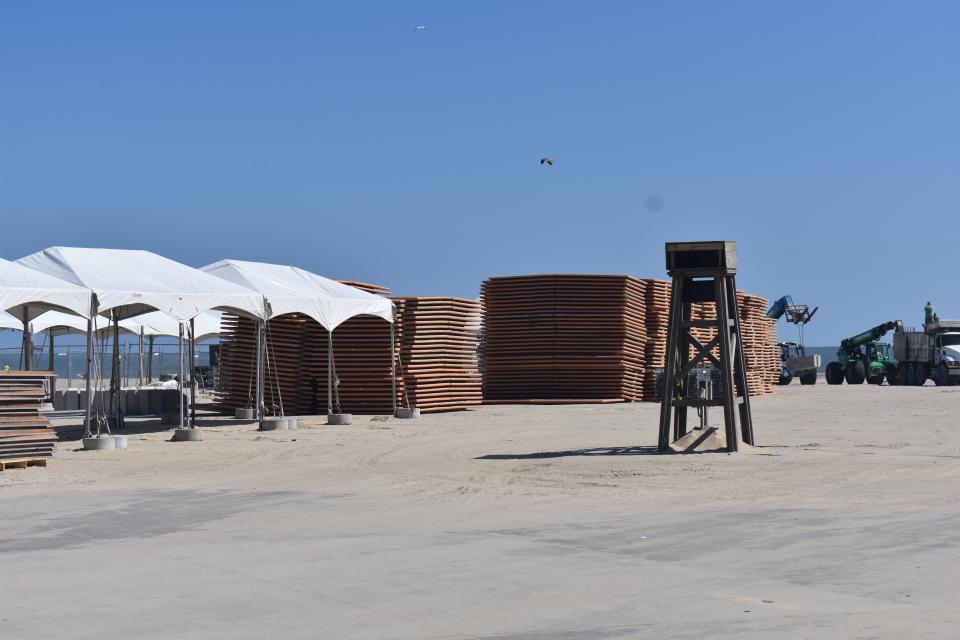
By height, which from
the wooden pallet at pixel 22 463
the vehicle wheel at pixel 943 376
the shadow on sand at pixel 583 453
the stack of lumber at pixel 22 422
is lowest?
the shadow on sand at pixel 583 453

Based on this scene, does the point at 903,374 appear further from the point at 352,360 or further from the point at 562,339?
the point at 352,360

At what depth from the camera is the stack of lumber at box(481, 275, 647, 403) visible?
114ft

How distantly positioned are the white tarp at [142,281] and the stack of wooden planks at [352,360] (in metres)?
4.92

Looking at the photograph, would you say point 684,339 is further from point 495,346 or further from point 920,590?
point 495,346

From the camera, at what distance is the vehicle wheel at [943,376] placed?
169 feet

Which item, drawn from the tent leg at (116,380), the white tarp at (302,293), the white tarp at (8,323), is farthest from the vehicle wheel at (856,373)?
the tent leg at (116,380)

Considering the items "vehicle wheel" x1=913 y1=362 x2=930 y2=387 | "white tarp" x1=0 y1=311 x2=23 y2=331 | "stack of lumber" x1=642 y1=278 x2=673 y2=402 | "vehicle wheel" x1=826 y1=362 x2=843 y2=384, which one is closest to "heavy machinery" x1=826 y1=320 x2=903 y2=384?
"vehicle wheel" x1=826 y1=362 x2=843 y2=384

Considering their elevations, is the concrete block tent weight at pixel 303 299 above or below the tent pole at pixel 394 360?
above

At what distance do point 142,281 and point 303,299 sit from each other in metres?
4.12

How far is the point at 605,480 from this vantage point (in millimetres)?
15062

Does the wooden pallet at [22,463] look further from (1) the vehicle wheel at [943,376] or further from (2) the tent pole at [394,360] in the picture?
(1) the vehicle wheel at [943,376]

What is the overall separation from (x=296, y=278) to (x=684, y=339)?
1194cm

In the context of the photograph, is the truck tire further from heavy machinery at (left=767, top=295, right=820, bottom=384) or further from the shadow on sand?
the shadow on sand

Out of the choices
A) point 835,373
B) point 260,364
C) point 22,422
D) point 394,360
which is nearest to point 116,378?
point 260,364
